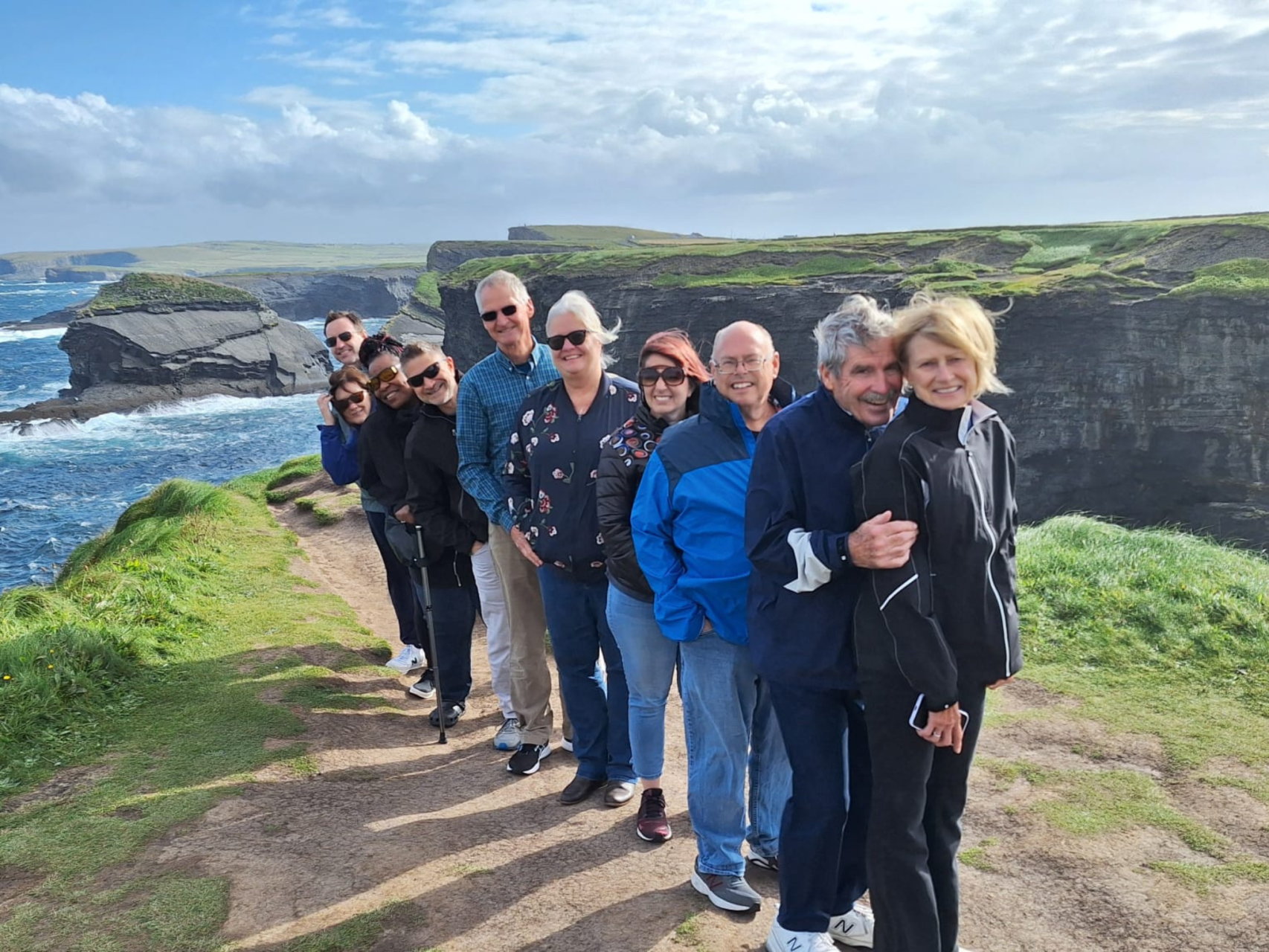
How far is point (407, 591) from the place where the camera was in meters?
8.54

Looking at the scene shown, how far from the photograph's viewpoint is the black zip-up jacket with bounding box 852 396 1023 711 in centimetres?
299

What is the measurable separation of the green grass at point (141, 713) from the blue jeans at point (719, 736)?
7.32ft

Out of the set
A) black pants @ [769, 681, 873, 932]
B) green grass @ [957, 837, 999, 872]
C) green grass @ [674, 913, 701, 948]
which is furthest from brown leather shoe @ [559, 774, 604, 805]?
green grass @ [957, 837, 999, 872]

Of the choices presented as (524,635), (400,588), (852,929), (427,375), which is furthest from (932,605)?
(400,588)

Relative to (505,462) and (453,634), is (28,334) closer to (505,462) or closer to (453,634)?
(453,634)

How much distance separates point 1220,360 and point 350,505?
38.8 metres

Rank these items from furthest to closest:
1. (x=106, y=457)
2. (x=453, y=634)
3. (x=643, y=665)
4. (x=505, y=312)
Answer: (x=106, y=457)
(x=453, y=634)
(x=505, y=312)
(x=643, y=665)

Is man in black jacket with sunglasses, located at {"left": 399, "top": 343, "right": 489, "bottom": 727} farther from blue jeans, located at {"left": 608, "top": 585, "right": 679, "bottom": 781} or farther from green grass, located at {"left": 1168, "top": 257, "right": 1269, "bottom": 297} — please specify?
green grass, located at {"left": 1168, "top": 257, "right": 1269, "bottom": 297}

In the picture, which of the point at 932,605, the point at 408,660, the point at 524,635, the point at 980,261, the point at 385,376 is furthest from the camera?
the point at 980,261

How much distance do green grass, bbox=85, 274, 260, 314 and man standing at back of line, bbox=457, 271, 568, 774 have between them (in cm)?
7956

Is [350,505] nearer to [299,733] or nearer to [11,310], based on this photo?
[299,733]

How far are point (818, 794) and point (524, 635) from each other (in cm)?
284

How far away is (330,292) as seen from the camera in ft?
556

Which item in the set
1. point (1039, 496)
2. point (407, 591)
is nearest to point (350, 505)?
point (407, 591)
